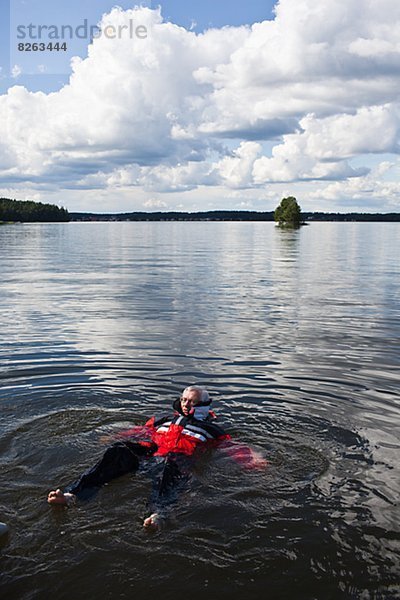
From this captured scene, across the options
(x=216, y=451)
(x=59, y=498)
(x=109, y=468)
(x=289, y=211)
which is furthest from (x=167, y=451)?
(x=289, y=211)

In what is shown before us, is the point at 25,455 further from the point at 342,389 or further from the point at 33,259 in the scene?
the point at 33,259

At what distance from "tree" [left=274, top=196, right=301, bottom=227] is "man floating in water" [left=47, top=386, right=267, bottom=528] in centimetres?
15976

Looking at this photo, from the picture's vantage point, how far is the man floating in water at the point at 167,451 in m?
7.24

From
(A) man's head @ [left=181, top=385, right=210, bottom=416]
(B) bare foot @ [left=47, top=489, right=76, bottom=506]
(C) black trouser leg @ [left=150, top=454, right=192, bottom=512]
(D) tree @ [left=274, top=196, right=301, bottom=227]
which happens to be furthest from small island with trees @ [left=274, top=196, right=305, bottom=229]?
(B) bare foot @ [left=47, top=489, right=76, bottom=506]

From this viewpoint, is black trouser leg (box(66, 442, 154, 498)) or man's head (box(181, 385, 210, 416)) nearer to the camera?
black trouser leg (box(66, 442, 154, 498))

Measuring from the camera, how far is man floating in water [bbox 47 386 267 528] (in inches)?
285

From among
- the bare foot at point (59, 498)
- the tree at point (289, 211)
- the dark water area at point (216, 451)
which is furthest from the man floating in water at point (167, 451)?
the tree at point (289, 211)

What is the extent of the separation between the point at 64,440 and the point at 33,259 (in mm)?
38076

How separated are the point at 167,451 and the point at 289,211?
16119cm

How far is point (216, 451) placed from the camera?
349 inches

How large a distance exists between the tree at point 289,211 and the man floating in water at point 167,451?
15976cm

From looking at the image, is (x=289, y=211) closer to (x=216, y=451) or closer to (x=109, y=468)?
(x=216, y=451)

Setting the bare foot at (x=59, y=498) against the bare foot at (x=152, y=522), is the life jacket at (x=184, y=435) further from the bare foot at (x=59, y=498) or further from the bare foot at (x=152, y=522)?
the bare foot at (x=152, y=522)

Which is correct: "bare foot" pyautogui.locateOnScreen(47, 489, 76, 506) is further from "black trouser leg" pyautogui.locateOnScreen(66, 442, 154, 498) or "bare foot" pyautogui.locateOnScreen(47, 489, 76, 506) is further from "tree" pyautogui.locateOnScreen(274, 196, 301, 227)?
"tree" pyautogui.locateOnScreen(274, 196, 301, 227)
